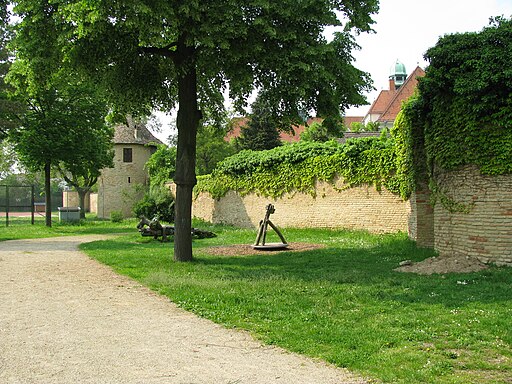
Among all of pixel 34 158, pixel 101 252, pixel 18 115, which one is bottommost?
pixel 101 252

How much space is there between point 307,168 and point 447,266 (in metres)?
13.2

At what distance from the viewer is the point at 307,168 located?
23.4 metres

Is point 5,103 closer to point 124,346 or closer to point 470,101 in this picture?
point 470,101

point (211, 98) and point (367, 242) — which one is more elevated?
point (211, 98)

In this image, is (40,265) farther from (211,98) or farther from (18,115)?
(18,115)

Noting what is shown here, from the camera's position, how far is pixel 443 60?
11.0 meters

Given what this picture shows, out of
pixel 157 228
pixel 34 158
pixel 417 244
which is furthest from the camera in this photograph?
pixel 34 158

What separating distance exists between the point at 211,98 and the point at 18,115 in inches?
727

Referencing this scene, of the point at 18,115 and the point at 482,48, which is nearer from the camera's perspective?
the point at 482,48

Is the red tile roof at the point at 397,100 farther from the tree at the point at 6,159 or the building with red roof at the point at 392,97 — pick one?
the tree at the point at 6,159

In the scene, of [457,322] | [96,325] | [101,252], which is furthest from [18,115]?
[457,322]

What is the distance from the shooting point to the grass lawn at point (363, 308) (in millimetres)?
5242

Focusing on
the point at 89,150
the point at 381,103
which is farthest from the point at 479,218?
the point at 381,103

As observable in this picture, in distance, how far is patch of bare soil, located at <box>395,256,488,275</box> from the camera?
10.4 metres
